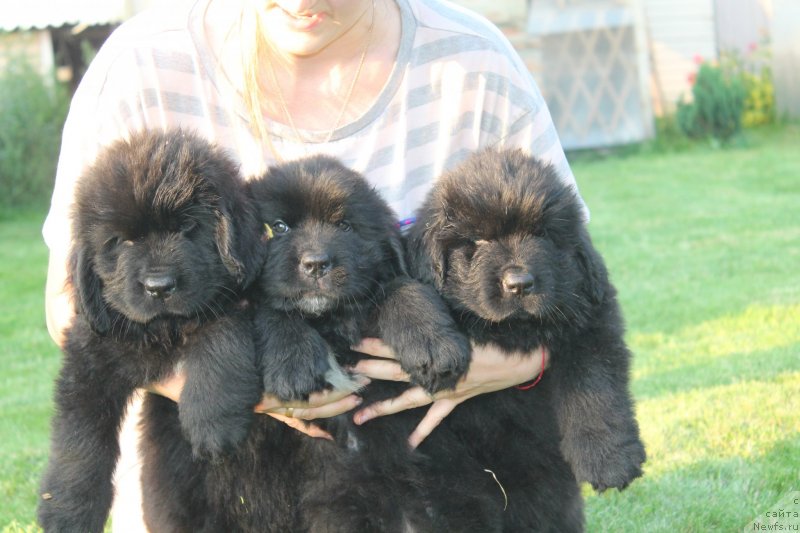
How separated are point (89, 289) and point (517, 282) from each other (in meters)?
1.17

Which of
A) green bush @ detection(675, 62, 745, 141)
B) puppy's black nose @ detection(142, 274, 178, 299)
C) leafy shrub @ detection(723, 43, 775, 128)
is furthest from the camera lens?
leafy shrub @ detection(723, 43, 775, 128)

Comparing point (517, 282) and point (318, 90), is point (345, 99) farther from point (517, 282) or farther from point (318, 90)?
point (517, 282)

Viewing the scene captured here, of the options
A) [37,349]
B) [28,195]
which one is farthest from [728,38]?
[37,349]

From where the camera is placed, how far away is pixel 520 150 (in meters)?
3.18

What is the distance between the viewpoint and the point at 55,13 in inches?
570

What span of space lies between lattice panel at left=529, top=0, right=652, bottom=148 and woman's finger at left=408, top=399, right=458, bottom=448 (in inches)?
496

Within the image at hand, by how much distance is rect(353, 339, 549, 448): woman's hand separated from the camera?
302 centimetres

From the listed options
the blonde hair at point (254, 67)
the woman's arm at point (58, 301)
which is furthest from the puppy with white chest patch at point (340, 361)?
the woman's arm at point (58, 301)

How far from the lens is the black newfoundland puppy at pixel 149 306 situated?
2750 millimetres

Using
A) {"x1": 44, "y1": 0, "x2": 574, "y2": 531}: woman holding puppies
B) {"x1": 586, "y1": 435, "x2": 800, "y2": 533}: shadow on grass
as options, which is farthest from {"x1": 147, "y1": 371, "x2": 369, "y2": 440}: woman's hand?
{"x1": 586, "y1": 435, "x2": 800, "y2": 533}: shadow on grass

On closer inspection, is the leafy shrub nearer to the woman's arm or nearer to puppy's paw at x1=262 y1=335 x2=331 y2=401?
the woman's arm

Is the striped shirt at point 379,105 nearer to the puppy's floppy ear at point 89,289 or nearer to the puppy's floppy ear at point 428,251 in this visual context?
the puppy's floppy ear at point 428,251

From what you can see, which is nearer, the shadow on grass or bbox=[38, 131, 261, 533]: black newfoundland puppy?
bbox=[38, 131, 261, 533]: black newfoundland puppy

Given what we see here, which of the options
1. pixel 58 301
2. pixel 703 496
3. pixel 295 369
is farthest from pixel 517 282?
pixel 703 496
